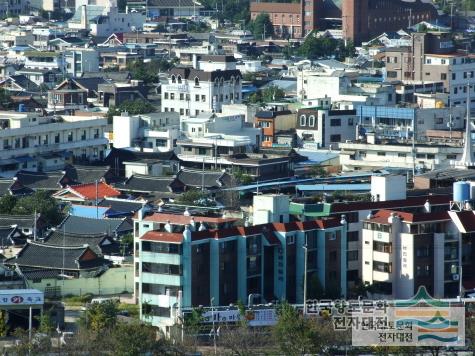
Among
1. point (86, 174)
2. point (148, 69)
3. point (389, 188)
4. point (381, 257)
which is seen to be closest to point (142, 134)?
point (86, 174)

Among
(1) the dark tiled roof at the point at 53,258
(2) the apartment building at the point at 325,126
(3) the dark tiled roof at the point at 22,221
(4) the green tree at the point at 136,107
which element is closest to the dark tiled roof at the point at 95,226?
(3) the dark tiled roof at the point at 22,221

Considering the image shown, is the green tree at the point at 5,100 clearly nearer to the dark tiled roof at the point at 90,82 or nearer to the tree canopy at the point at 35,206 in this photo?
the dark tiled roof at the point at 90,82

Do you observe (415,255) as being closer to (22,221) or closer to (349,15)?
(22,221)

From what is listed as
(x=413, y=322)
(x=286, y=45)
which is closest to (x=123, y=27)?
(x=286, y=45)

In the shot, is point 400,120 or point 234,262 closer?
point 234,262

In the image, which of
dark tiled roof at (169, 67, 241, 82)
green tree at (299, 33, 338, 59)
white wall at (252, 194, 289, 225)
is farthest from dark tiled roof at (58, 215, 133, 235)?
green tree at (299, 33, 338, 59)

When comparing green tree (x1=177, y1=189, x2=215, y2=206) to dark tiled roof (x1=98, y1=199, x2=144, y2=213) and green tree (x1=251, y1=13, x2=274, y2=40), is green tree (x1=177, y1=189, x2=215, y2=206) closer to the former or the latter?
dark tiled roof (x1=98, y1=199, x2=144, y2=213)
